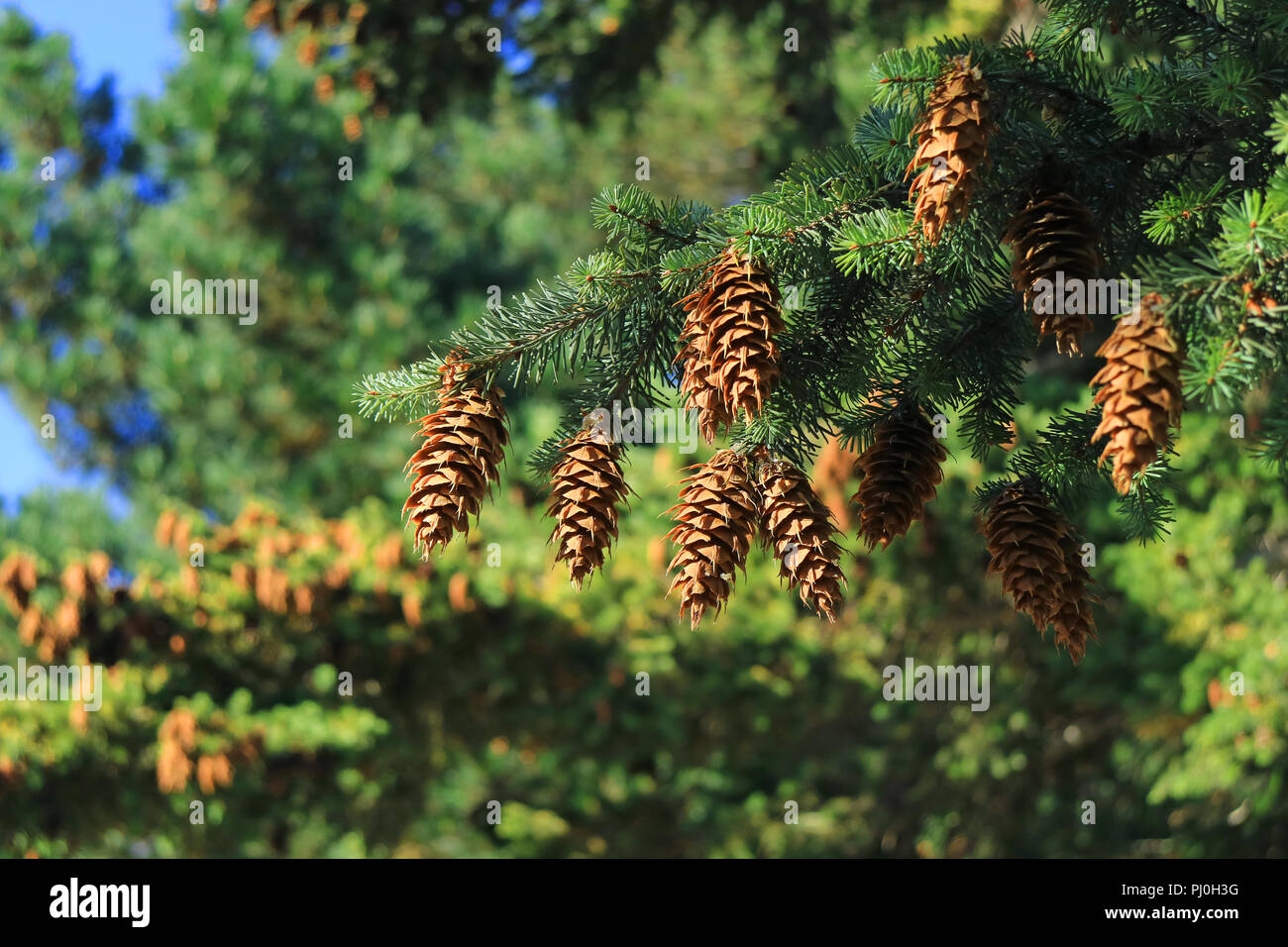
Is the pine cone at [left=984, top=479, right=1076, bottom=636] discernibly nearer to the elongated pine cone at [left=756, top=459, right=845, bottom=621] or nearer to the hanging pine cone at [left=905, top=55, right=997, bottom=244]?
the elongated pine cone at [left=756, top=459, right=845, bottom=621]

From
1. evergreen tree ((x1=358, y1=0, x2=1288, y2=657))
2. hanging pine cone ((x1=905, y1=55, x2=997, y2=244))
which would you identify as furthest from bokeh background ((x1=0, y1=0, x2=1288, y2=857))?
hanging pine cone ((x1=905, y1=55, x2=997, y2=244))

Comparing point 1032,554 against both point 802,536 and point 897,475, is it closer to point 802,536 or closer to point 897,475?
point 897,475

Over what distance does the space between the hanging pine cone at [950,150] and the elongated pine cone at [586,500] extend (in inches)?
21.6

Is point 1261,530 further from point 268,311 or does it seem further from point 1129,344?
point 268,311

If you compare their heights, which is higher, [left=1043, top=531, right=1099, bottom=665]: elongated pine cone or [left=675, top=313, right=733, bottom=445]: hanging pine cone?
[left=675, top=313, right=733, bottom=445]: hanging pine cone

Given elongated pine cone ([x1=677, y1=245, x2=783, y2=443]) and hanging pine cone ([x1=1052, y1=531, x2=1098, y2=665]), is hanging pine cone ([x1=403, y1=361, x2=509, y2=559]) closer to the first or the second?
elongated pine cone ([x1=677, y1=245, x2=783, y2=443])

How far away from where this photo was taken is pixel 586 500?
1.67 m

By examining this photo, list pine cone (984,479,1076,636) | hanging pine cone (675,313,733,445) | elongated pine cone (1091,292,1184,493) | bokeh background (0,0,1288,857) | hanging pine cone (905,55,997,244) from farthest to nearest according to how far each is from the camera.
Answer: bokeh background (0,0,1288,857), pine cone (984,479,1076,636), hanging pine cone (675,313,733,445), hanging pine cone (905,55,997,244), elongated pine cone (1091,292,1184,493)

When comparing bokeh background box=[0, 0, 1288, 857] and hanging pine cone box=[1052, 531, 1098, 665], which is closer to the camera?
hanging pine cone box=[1052, 531, 1098, 665]

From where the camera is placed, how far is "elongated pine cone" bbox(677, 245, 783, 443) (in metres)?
1.52

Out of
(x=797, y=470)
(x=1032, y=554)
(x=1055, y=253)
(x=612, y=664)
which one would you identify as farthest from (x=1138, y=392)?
(x=612, y=664)

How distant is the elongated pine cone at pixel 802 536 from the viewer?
1.64 m

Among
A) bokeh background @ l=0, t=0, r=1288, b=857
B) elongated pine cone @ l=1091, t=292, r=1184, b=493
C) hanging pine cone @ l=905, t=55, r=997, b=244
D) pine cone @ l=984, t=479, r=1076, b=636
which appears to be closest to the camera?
elongated pine cone @ l=1091, t=292, r=1184, b=493

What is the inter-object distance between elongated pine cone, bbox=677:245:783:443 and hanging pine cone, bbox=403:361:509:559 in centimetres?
30
